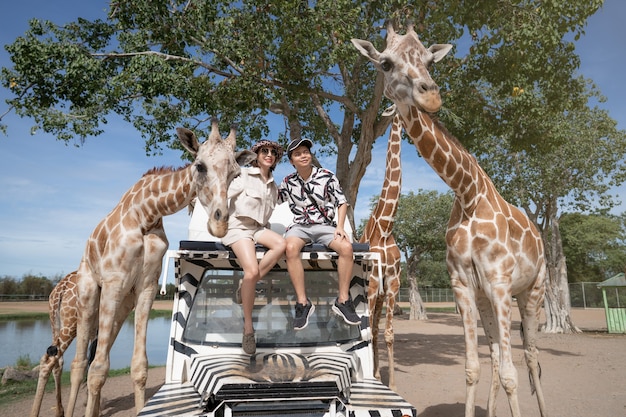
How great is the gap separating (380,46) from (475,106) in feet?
9.98

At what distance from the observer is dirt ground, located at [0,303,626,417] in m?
6.98

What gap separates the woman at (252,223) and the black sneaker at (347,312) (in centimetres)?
74

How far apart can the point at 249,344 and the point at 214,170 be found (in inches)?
73.6

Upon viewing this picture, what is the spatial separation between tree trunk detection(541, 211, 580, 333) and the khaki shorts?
18623 mm

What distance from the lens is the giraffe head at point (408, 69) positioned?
168 inches

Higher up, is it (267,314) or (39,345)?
(267,314)

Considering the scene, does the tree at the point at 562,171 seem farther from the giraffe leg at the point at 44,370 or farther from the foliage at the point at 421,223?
the giraffe leg at the point at 44,370

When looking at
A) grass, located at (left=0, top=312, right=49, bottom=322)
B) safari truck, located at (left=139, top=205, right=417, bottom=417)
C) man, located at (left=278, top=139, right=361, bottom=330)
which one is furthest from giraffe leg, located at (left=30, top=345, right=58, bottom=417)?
grass, located at (left=0, top=312, right=49, bottom=322)

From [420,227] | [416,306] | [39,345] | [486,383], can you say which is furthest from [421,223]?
[39,345]

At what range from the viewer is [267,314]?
4297 mm

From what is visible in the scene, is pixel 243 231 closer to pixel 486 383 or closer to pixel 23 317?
pixel 486 383

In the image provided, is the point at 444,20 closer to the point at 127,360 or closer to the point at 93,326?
the point at 93,326

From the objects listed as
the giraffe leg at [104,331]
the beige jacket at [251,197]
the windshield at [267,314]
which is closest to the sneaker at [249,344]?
the windshield at [267,314]

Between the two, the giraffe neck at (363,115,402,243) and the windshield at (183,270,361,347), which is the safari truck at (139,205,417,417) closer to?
the windshield at (183,270,361,347)
